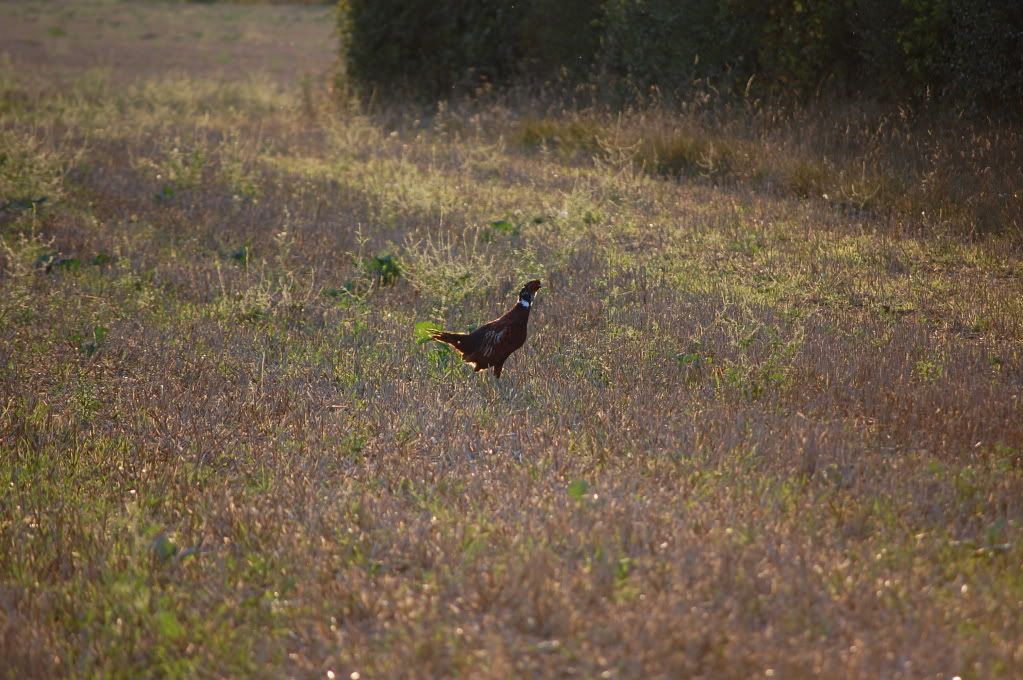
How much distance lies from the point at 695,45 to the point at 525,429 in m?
9.78

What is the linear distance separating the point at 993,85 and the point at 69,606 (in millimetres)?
9983

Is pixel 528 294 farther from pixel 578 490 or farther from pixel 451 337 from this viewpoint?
pixel 578 490

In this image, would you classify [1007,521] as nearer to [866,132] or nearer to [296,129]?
[866,132]

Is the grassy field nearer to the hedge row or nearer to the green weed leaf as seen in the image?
the green weed leaf

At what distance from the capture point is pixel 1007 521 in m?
3.73

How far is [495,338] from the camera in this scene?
5.12 m

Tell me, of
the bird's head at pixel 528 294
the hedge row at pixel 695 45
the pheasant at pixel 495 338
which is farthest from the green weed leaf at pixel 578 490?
the hedge row at pixel 695 45

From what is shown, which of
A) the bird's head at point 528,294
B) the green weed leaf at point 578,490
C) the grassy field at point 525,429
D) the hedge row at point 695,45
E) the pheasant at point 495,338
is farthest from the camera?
the hedge row at point 695,45

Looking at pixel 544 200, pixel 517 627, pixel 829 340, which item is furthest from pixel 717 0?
pixel 517 627

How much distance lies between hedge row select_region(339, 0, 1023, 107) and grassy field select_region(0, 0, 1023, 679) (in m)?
1.49

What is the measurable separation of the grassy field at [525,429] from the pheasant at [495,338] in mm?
229

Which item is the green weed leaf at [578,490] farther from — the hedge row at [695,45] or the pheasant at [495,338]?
the hedge row at [695,45]

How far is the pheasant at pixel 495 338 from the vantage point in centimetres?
512

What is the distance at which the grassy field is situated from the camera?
10.3 ft
